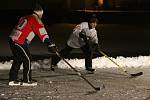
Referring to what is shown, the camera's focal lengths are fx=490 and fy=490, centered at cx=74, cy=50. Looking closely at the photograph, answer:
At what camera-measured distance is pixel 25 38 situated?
9172 millimetres

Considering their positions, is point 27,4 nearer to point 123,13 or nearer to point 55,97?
point 123,13

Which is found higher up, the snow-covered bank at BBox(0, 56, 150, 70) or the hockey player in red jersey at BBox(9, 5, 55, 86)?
the hockey player in red jersey at BBox(9, 5, 55, 86)

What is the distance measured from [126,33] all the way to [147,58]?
404 inches

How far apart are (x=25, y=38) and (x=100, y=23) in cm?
1926

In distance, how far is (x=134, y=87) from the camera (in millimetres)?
9359

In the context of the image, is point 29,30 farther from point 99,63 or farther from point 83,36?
point 99,63

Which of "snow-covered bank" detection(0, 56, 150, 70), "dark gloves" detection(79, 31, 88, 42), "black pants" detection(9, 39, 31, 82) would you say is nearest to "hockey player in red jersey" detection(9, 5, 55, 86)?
"black pants" detection(9, 39, 31, 82)

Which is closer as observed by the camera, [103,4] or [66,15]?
[66,15]

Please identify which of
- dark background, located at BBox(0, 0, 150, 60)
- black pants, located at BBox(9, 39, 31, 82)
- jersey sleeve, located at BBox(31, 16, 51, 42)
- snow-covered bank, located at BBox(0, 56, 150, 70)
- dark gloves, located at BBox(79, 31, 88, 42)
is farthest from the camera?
dark background, located at BBox(0, 0, 150, 60)

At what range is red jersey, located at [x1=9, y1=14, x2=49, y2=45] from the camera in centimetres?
898

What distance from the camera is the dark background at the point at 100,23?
1638cm

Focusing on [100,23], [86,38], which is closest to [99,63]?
[86,38]

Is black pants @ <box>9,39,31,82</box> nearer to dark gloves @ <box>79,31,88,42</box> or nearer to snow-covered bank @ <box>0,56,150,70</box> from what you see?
dark gloves @ <box>79,31,88,42</box>

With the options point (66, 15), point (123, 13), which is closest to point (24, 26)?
point (66, 15)
